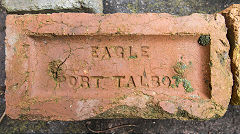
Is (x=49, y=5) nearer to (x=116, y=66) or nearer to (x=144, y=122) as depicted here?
(x=116, y=66)

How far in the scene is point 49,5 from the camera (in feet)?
6.13

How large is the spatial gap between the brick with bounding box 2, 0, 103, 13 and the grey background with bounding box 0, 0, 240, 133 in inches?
A: 11.3

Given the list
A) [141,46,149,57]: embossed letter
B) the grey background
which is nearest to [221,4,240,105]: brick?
the grey background

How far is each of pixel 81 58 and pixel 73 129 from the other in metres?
1.04

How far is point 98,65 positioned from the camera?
1.57m

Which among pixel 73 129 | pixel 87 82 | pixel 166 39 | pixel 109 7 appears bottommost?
pixel 73 129

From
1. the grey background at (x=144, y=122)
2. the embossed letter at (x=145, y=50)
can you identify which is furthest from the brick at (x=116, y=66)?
the grey background at (x=144, y=122)

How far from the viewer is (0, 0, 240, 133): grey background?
6.94ft

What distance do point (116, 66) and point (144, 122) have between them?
0.92 m

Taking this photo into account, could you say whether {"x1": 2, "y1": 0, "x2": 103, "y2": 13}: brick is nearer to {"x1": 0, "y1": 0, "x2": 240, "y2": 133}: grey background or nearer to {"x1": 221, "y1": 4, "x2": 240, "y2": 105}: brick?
{"x1": 0, "y1": 0, "x2": 240, "y2": 133}: grey background

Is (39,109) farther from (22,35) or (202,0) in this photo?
(202,0)

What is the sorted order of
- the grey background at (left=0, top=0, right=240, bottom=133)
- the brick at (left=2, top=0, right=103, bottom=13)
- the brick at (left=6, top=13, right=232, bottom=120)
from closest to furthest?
the brick at (left=6, top=13, right=232, bottom=120)
the brick at (left=2, top=0, right=103, bottom=13)
the grey background at (left=0, top=0, right=240, bottom=133)

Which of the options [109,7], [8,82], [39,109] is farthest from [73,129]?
[109,7]

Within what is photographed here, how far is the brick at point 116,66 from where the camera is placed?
1504 millimetres
